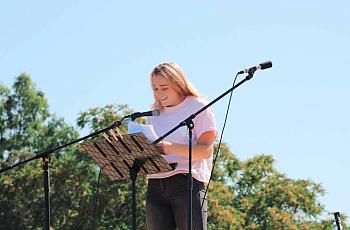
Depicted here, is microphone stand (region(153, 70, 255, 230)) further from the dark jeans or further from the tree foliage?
the tree foliage

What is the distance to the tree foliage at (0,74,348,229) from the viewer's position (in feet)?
77.4

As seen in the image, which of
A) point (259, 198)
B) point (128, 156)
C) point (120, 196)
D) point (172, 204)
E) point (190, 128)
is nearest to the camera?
point (190, 128)

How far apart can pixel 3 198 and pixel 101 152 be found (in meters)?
21.1

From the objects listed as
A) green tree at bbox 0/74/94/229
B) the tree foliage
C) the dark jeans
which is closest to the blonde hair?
the dark jeans

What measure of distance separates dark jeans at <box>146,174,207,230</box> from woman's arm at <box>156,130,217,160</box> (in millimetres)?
Answer: 187

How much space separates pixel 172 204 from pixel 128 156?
0.46 meters

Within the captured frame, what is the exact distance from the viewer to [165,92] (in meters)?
5.55

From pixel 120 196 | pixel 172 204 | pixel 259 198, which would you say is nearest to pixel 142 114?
pixel 172 204

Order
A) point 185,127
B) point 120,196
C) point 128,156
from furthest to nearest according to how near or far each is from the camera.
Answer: point 120,196, point 185,127, point 128,156

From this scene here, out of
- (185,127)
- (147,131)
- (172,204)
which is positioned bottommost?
(172,204)

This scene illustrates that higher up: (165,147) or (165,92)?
(165,92)

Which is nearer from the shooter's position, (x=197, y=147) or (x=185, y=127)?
(x=197, y=147)

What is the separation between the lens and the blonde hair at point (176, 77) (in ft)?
18.0

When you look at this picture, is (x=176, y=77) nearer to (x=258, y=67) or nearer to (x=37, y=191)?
(x=258, y=67)
